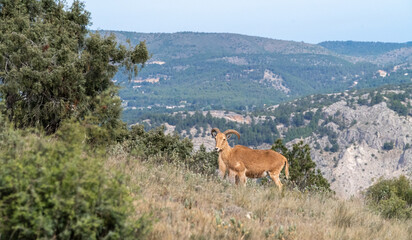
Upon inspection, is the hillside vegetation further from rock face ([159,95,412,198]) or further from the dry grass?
rock face ([159,95,412,198])

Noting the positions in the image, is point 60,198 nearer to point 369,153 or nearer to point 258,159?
point 258,159

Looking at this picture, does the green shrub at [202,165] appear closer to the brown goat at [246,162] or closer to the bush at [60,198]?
the brown goat at [246,162]

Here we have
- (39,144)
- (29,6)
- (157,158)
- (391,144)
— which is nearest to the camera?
(39,144)

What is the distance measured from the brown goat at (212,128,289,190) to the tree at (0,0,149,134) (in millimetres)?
3709

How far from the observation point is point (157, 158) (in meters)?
11.4

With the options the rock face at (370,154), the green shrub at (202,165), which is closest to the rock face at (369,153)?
the rock face at (370,154)

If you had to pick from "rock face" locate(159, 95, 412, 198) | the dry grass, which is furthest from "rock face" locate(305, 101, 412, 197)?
the dry grass

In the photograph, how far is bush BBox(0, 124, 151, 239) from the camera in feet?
11.8

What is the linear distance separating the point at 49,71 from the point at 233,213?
9511 mm

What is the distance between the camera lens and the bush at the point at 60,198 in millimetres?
3609

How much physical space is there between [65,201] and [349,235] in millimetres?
4905

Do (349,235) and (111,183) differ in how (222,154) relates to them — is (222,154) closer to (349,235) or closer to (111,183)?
(349,235)

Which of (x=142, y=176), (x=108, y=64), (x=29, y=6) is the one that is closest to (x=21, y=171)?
(x=142, y=176)

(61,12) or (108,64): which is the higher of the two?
(61,12)
